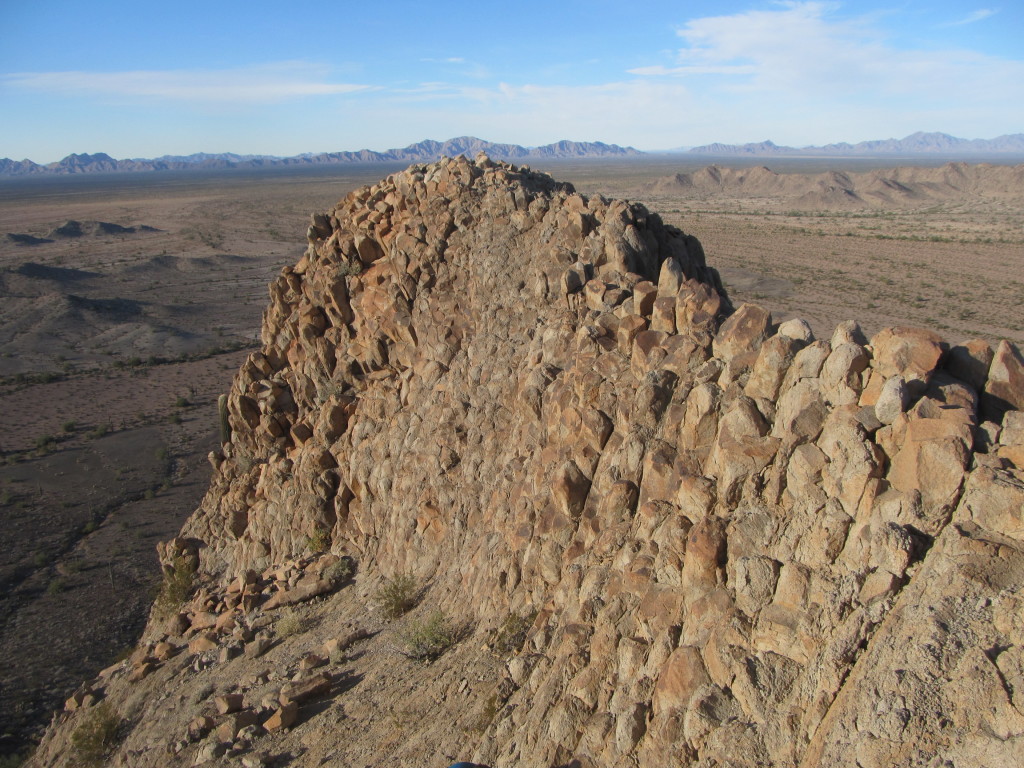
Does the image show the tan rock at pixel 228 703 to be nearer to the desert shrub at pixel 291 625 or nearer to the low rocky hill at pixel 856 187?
the desert shrub at pixel 291 625

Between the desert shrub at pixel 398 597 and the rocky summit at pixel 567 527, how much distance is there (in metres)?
0.05

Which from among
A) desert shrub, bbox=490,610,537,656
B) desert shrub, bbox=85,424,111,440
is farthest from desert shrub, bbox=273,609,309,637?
desert shrub, bbox=85,424,111,440

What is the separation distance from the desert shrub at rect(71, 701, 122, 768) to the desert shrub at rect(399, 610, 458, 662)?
4.74 m

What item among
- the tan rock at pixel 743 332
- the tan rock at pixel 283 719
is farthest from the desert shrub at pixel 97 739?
the tan rock at pixel 743 332

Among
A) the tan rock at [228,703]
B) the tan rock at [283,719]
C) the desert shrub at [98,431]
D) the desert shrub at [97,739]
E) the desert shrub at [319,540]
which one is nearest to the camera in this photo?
the tan rock at [283,719]

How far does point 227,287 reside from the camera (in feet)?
221

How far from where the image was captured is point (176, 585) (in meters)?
13.6

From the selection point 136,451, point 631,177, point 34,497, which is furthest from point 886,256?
point 631,177

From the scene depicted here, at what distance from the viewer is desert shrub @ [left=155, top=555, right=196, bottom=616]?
13.4m

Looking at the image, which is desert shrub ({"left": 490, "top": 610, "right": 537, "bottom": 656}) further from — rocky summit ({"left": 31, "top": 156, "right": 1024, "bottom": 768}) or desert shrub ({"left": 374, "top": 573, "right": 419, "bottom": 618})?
desert shrub ({"left": 374, "top": 573, "right": 419, "bottom": 618})

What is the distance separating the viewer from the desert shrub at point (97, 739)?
9703 millimetres

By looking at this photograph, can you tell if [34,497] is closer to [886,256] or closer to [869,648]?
[869,648]

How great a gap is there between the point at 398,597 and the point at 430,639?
1400 millimetres

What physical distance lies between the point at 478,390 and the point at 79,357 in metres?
44.7
